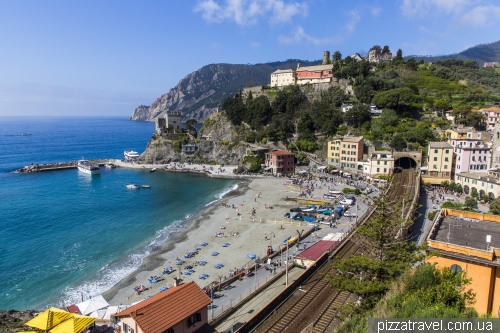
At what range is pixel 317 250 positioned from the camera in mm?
26234

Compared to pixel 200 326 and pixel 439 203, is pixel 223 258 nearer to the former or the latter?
pixel 200 326

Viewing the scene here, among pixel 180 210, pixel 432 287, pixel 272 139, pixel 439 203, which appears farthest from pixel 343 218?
pixel 272 139

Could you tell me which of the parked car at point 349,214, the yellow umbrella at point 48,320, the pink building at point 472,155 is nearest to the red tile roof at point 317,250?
the parked car at point 349,214

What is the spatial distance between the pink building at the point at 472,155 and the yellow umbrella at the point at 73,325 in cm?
5111

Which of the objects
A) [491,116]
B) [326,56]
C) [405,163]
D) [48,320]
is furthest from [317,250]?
[326,56]

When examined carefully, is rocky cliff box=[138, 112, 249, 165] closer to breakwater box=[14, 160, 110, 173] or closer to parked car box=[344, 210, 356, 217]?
breakwater box=[14, 160, 110, 173]

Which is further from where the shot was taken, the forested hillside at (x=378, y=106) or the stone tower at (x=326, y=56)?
the stone tower at (x=326, y=56)

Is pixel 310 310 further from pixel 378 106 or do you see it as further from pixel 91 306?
pixel 378 106

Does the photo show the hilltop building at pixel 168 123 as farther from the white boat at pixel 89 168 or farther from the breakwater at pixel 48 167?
the white boat at pixel 89 168

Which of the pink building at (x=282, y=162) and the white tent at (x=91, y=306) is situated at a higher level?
the pink building at (x=282, y=162)

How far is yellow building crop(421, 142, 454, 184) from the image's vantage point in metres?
47.9

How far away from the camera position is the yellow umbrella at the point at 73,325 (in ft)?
51.5
